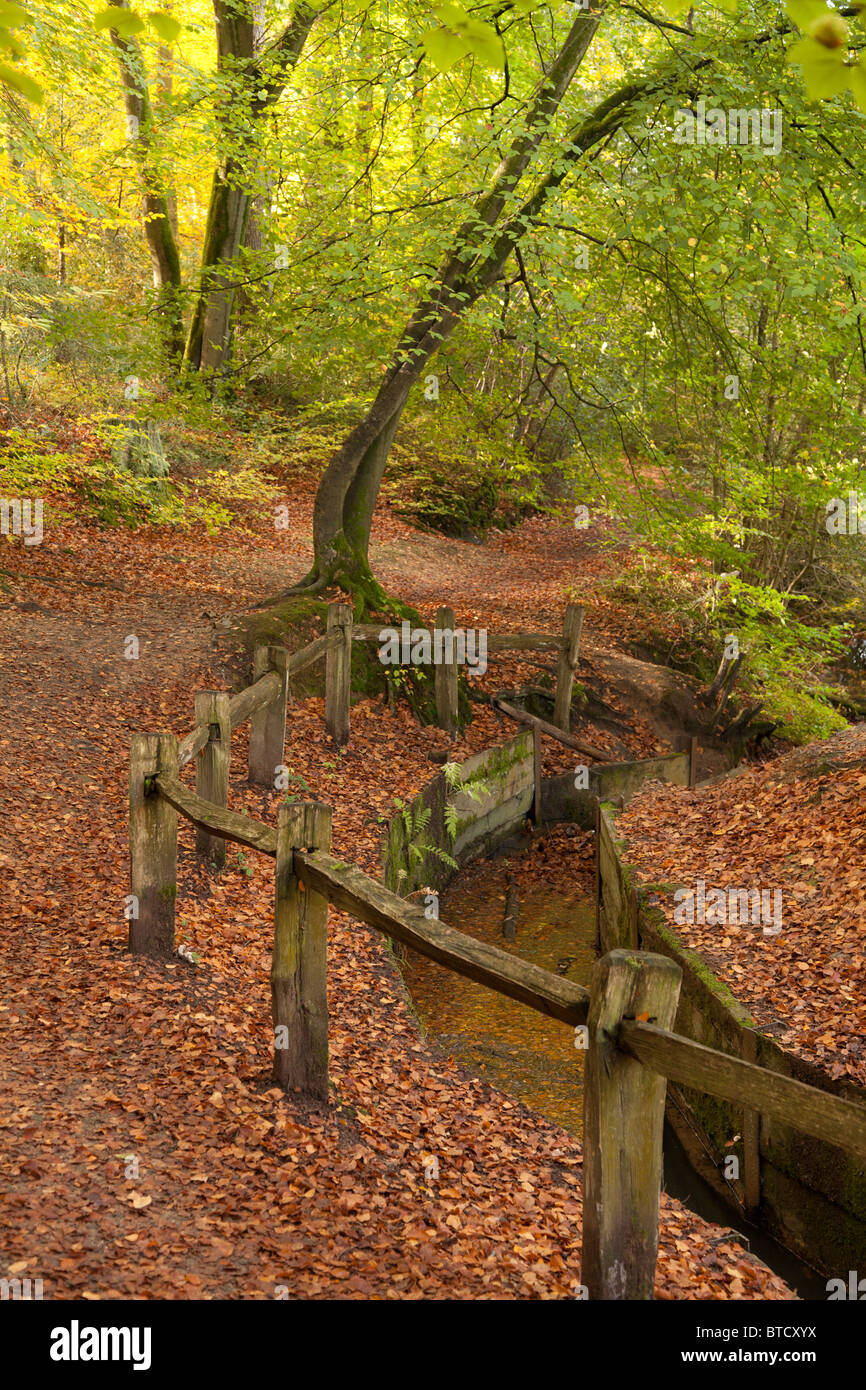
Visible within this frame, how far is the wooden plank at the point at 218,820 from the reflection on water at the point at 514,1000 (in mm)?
2409

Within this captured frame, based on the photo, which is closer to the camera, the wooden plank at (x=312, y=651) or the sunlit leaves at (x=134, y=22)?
the sunlit leaves at (x=134, y=22)

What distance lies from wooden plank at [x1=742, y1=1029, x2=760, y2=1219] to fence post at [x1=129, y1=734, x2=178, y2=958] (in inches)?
139

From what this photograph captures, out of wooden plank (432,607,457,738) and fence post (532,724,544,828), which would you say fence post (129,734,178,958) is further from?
fence post (532,724,544,828)

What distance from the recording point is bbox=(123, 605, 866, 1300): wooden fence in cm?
283

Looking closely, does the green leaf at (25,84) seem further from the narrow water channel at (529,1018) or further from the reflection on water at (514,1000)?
the narrow water channel at (529,1018)

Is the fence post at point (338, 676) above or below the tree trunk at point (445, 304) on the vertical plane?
below

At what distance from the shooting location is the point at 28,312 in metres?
14.3

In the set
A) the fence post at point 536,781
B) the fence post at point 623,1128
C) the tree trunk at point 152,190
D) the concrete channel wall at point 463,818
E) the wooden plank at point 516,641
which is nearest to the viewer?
the fence post at point 623,1128

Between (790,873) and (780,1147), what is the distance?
7.93 feet

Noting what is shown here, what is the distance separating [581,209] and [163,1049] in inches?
495

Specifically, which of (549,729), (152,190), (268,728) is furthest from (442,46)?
(152,190)

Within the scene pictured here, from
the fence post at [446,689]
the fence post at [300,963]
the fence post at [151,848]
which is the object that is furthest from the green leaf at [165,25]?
the fence post at [446,689]

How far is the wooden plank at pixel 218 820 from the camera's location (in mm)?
4660
